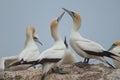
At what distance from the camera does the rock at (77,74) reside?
27.5 feet

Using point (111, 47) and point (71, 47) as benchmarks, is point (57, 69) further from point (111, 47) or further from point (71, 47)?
point (111, 47)

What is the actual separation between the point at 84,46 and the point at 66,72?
134 centimetres

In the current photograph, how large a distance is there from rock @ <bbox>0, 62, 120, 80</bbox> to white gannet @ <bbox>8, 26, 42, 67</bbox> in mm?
1662

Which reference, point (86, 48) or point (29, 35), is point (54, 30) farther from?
point (29, 35)

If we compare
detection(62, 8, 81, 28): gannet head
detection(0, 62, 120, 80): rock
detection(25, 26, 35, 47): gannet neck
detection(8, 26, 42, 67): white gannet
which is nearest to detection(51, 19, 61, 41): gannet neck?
detection(62, 8, 81, 28): gannet head

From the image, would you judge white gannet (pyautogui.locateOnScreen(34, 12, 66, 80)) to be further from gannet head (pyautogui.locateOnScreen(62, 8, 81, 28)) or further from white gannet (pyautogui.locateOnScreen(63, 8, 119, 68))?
gannet head (pyautogui.locateOnScreen(62, 8, 81, 28))

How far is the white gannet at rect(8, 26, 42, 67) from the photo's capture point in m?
11.1

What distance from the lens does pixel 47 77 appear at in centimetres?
902

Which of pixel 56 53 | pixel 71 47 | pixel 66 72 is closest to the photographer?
pixel 66 72

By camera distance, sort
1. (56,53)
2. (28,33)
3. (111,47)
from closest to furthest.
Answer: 1. (56,53)
2. (111,47)
3. (28,33)

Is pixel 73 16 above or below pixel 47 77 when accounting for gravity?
above

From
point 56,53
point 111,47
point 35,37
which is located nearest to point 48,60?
point 56,53

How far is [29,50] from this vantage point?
1217 cm

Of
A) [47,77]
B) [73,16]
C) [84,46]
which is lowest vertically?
[47,77]
